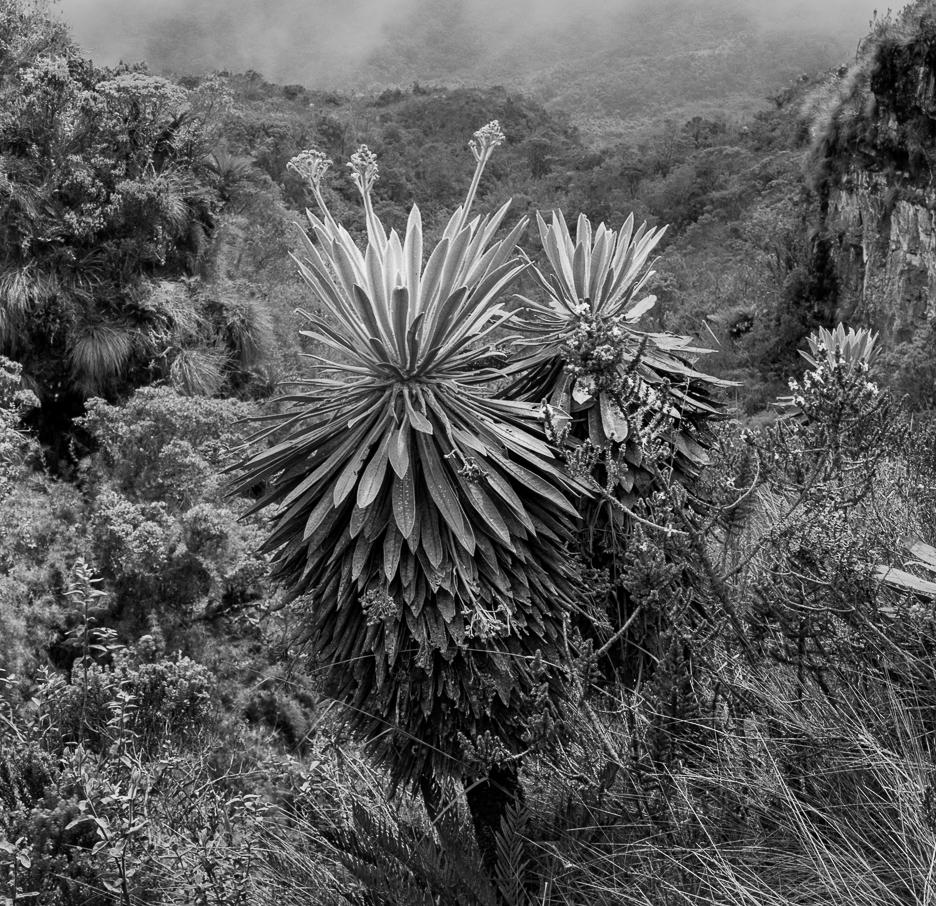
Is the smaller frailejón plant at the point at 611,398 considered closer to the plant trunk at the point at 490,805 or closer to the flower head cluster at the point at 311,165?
the plant trunk at the point at 490,805

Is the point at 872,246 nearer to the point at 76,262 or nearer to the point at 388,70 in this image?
the point at 76,262

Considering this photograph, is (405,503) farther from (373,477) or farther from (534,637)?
(534,637)

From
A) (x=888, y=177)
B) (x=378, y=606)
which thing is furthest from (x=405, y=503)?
(x=888, y=177)

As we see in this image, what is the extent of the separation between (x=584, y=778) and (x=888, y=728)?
1124 mm

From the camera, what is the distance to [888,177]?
1705 centimetres

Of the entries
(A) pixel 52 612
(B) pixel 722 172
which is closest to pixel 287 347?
(A) pixel 52 612

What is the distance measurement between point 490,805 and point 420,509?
1394 millimetres

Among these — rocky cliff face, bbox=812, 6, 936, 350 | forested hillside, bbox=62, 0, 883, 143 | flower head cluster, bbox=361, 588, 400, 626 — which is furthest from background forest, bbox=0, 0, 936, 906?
forested hillside, bbox=62, 0, 883, 143

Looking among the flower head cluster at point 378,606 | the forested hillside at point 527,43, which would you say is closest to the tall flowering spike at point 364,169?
the flower head cluster at point 378,606

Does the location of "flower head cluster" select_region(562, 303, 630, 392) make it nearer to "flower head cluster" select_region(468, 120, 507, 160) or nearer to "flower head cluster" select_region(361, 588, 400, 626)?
"flower head cluster" select_region(361, 588, 400, 626)

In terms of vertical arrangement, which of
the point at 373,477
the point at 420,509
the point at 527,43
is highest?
the point at 527,43

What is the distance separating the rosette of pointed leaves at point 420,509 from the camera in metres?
3.59

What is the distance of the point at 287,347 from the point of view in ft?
49.6

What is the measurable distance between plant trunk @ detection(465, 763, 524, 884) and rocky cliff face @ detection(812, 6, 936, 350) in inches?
541
